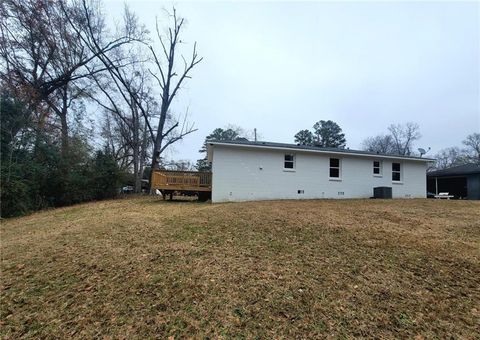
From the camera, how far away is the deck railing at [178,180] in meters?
13.6

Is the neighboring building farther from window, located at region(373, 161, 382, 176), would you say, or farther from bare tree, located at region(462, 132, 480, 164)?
bare tree, located at region(462, 132, 480, 164)

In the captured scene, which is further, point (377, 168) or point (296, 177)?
point (377, 168)

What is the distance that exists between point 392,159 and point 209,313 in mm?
16725

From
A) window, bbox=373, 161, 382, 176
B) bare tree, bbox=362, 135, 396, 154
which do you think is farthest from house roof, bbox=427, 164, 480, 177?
bare tree, bbox=362, 135, 396, 154

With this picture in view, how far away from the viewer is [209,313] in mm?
3367

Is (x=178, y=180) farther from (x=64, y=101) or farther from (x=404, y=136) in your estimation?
(x=404, y=136)

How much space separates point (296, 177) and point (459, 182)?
50.9 feet

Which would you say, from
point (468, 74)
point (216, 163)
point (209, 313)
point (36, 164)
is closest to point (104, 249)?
point (209, 313)

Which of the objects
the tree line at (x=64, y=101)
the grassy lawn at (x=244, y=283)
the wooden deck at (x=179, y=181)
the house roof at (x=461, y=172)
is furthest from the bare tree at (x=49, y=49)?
the house roof at (x=461, y=172)

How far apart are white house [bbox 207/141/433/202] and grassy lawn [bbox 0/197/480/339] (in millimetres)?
6633

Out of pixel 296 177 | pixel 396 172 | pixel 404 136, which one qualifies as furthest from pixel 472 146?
pixel 296 177

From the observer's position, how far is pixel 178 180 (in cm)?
1373

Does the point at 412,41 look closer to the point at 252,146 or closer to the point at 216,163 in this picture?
the point at 252,146

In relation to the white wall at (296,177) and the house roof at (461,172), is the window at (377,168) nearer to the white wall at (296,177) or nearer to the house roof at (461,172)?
the white wall at (296,177)
